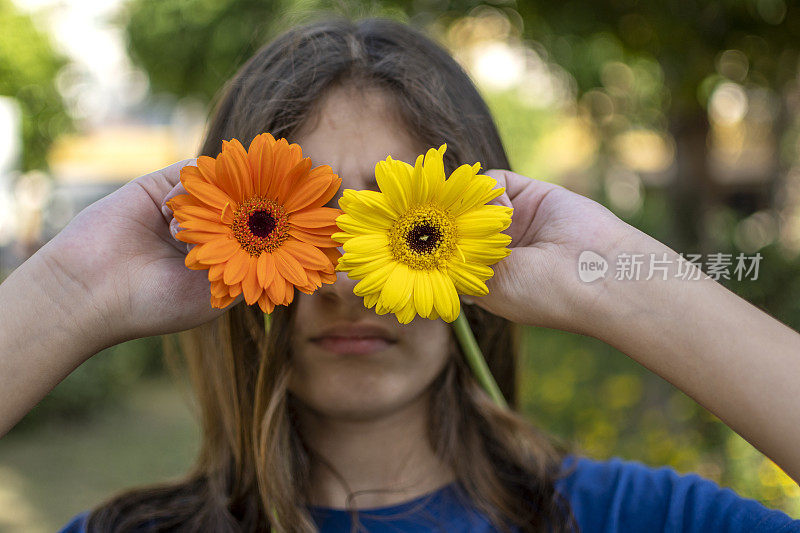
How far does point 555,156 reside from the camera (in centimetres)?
2969

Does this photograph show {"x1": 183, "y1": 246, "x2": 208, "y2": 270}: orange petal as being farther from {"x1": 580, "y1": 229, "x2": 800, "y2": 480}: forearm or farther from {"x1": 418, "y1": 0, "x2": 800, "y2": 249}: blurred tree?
{"x1": 418, "y1": 0, "x2": 800, "y2": 249}: blurred tree

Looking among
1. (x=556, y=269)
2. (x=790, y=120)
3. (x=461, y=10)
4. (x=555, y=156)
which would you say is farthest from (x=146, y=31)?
(x=555, y=156)

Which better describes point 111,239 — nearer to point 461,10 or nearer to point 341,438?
point 341,438

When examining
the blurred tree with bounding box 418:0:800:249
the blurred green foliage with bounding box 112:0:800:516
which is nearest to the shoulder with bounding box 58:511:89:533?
the blurred green foliage with bounding box 112:0:800:516

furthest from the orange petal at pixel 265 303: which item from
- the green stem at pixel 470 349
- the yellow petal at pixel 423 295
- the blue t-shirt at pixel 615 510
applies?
the blue t-shirt at pixel 615 510

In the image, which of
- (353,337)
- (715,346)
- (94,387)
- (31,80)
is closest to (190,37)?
(31,80)

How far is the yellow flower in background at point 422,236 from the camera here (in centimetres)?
105

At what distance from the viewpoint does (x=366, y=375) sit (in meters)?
1.47

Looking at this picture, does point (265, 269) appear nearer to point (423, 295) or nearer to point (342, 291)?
point (423, 295)

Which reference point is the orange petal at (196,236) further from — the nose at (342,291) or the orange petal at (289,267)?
the nose at (342,291)

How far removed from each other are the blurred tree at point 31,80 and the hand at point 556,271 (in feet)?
32.2

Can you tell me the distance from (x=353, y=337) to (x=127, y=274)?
0.44 metres

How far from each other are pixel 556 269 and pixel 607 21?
9.82 feet

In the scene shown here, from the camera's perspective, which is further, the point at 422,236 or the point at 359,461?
the point at 359,461
